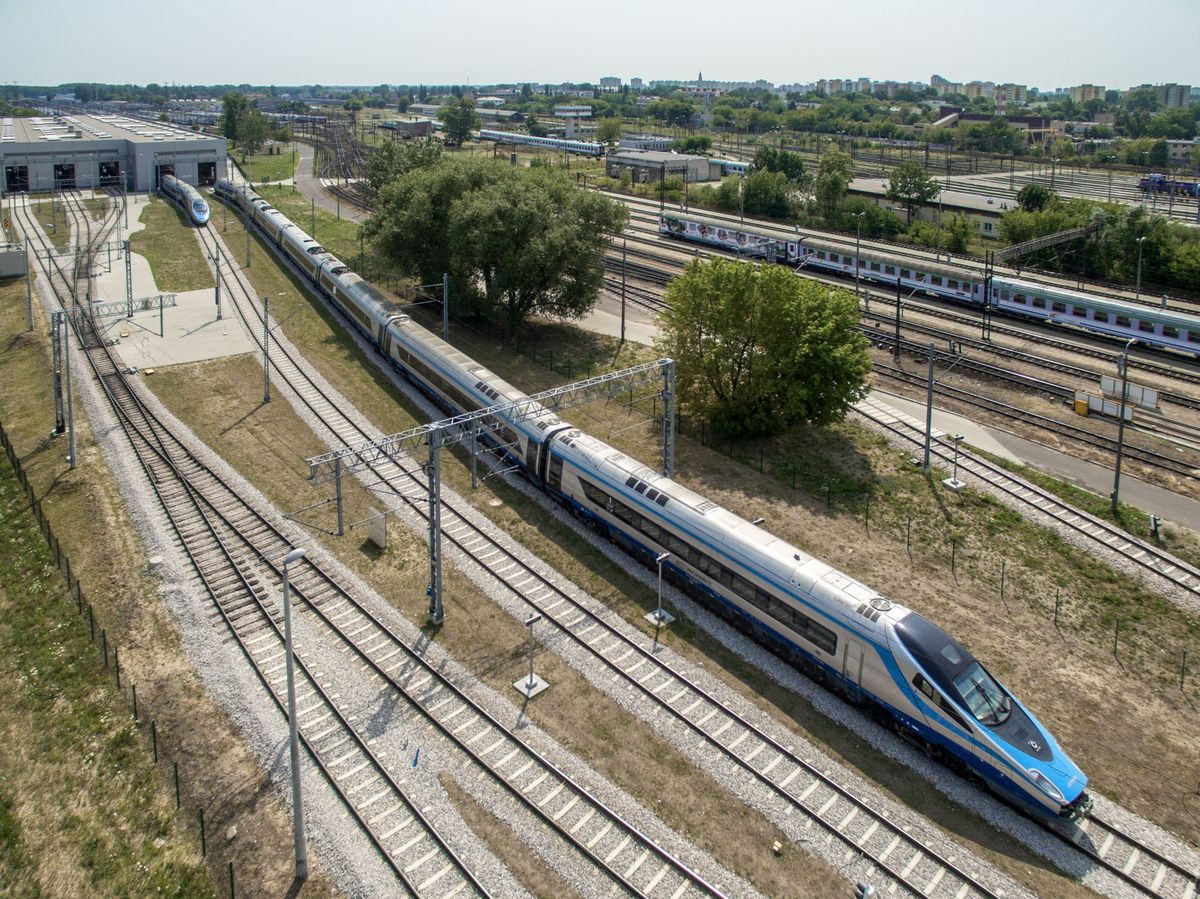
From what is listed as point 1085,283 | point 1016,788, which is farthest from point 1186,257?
point 1016,788

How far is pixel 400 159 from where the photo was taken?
76.7m

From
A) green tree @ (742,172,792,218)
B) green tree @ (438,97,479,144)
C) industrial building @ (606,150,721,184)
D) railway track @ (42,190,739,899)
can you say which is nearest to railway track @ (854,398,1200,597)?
railway track @ (42,190,739,899)

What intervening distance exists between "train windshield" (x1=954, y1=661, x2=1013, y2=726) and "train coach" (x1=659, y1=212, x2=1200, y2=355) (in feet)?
143

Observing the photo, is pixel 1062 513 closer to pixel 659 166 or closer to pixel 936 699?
pixel 936 699

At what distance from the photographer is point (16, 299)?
223 feet

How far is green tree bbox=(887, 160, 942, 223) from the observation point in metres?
104

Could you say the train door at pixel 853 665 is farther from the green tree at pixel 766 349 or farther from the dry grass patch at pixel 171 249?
the dry grass patch at pixel 171 249

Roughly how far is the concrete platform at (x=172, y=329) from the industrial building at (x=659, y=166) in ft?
261

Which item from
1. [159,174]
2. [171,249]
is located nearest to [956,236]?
[171,249]

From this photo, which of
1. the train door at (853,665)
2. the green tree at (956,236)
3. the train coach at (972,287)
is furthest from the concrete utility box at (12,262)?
the green tree at (956,236)

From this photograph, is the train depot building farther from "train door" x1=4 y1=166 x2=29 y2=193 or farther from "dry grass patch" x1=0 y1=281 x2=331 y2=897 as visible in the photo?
"dry grass patch" x1=0 y1=281 x2=331 y2=897

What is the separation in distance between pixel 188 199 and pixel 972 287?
78.9 metres

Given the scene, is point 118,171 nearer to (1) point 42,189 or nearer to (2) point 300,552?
(1) point 42,189

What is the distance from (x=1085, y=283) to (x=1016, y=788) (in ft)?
223
